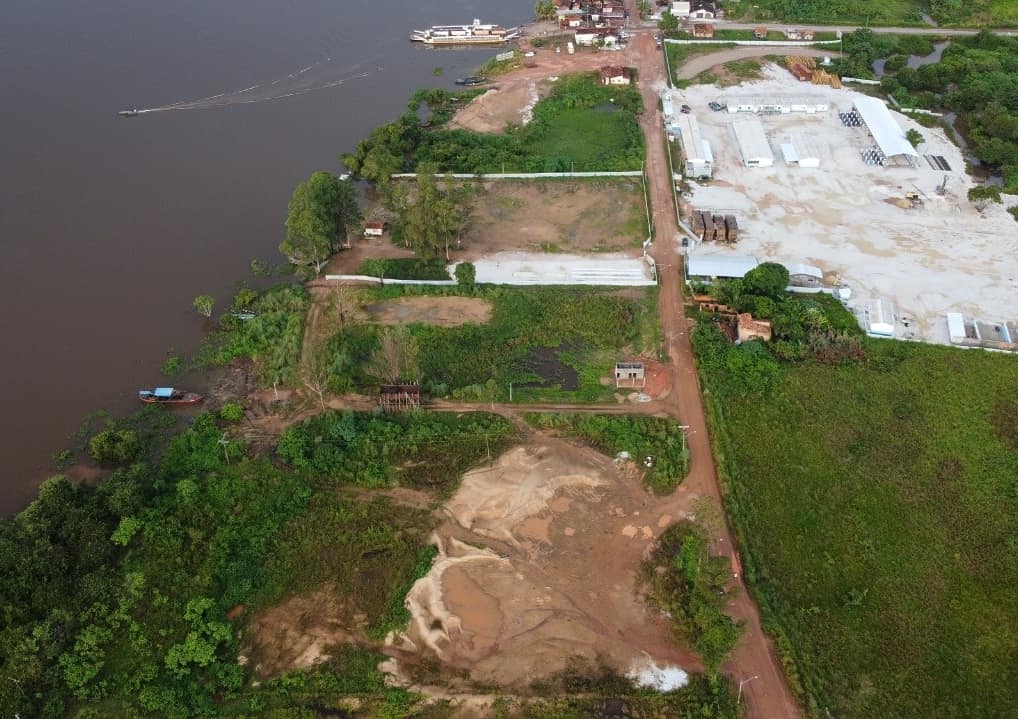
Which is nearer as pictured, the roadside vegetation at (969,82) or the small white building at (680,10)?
the roadside vegetation at (969,82)

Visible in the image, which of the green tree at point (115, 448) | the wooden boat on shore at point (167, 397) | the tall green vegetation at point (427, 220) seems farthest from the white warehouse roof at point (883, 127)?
the green tree at point (115, 448)

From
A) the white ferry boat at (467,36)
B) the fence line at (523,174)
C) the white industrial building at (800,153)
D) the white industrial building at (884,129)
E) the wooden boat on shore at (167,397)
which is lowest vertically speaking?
the wooden boat on shore at (167,397)

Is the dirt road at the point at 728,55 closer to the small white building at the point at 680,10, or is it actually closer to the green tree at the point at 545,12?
the small white building at the point at 680,10

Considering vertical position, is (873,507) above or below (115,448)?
A: below

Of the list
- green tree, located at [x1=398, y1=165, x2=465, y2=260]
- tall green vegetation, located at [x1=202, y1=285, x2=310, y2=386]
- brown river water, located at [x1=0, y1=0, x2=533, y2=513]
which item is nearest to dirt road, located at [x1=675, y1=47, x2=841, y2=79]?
brown river water, located at [x1=0, y1=0, x2=533, y2=513]

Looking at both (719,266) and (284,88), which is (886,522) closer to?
(719,266)

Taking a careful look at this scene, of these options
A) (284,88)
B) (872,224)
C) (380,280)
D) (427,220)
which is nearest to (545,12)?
(284,88)

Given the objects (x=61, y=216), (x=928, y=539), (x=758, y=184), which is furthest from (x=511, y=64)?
(x=928, y=539)
